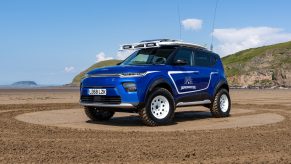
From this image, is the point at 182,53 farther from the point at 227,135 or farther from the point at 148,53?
the point at 227,135

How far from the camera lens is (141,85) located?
9047 millimetres

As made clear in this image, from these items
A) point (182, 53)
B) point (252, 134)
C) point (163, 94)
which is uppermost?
point (182, 53)

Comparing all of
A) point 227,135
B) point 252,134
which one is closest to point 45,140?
point 227,135

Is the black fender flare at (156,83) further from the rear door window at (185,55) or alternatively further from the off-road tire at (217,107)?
the off-road tire at (217,107)

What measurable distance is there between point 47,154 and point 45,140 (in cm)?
133

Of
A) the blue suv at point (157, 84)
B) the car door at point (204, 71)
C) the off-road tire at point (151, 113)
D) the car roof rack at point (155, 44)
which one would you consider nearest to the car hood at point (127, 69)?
the blue suv at point (157, 84)

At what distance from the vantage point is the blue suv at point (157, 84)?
9.05 meters

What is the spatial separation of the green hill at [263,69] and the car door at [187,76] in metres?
87.8

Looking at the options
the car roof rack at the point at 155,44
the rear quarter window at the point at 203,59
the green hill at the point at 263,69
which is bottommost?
the green hill at the point at 263,69

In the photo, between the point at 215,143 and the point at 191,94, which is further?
the point at 191,94

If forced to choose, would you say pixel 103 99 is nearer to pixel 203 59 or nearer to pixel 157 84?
pixel 157 84

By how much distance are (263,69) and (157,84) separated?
103 meters

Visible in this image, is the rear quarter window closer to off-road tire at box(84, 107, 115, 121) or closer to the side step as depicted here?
the side step

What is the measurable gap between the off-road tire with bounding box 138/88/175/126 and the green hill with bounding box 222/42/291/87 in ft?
293
